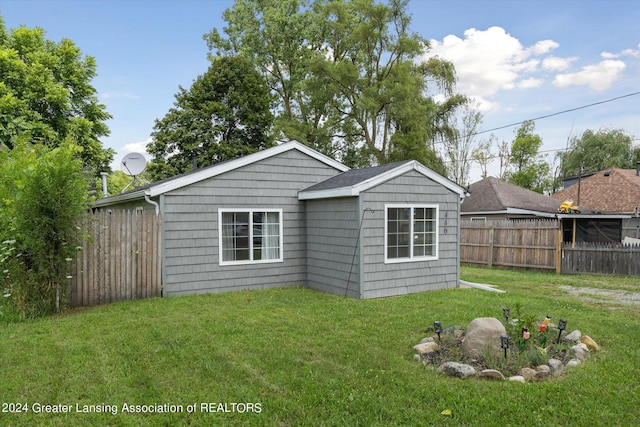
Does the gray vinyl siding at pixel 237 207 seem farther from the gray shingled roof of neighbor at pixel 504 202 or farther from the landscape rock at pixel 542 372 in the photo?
the gray shingled roof of neighbor at pixel 504 202

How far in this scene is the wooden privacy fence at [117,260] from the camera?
7396mm

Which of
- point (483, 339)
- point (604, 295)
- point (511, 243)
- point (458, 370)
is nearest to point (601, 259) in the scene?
point (511, 243)

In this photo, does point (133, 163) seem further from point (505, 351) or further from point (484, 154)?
point (484, 154)

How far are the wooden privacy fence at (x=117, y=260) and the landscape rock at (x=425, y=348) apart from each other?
552 centimetres

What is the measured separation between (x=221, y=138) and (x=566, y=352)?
20861 mm

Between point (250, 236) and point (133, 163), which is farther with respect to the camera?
point (133, 163)

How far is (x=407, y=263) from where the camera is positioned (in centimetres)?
883

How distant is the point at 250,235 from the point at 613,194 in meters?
21.6

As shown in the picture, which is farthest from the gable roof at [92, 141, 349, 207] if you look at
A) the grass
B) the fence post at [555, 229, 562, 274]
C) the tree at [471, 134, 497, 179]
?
the tree at [471, 134, 497, 179]

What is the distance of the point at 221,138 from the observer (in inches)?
906

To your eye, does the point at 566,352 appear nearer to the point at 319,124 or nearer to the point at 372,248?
the point at 372,248

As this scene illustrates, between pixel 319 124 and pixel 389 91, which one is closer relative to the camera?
pixel 389 91

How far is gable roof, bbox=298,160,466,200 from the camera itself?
816 cm

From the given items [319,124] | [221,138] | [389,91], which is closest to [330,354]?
[389,91]
